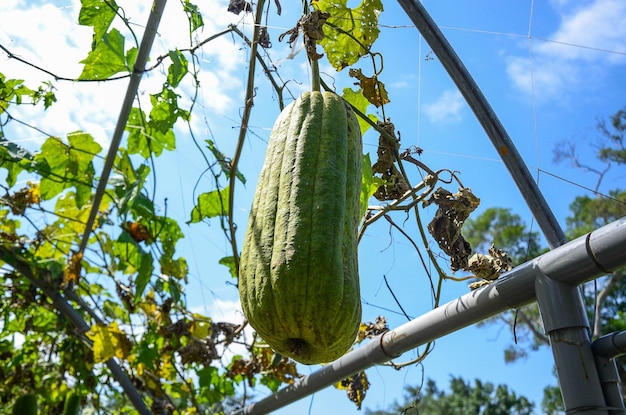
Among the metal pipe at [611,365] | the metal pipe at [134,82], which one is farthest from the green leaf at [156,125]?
the metal pipe at [611,365]

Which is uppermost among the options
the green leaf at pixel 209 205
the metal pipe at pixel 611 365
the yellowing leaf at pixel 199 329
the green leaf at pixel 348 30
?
the green leaf at pixel 209 205

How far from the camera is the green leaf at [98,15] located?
223 centimetres

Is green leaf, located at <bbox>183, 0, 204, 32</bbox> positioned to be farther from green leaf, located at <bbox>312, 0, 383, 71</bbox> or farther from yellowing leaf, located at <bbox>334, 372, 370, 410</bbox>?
yellowing leaf, located at <bbox>334, 372, 370, 410</bbox>

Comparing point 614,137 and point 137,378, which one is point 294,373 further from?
point 614,137

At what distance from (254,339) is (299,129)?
1.69 meters

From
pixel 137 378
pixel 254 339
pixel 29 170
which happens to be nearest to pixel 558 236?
pixel 254 339

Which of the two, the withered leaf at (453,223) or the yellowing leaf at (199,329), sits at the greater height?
the yellowing leaf at (199,329)

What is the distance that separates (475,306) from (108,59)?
5.54 feet

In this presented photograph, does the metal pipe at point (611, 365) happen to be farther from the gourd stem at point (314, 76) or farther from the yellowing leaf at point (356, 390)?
the yellowing leaf at point (356, 390)

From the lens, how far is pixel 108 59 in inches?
96.2

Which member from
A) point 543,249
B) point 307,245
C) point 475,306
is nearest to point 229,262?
point 475,306

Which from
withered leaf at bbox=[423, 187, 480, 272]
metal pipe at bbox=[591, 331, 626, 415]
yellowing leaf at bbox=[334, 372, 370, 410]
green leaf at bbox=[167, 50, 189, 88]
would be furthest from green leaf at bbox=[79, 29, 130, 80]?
metal pipe at bbox=[591, 331, 626, 415]

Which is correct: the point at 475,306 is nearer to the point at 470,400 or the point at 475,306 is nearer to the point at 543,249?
the point at 543,249

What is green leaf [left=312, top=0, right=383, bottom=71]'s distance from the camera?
6.04 ft
